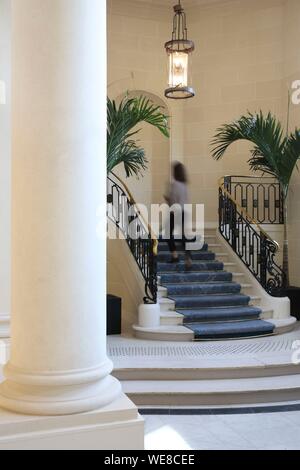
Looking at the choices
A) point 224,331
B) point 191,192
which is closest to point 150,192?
point 191,192

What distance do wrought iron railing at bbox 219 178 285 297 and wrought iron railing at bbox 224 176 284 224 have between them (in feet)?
2.69

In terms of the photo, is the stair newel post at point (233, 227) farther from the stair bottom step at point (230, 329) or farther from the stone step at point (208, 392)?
the stone step at point (208, 392)

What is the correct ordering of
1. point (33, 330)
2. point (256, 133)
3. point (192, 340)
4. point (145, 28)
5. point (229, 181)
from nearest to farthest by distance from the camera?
point (33, 330) → point (192, 340) → point (256, 133) → point (229, 181) → point (145, 28)

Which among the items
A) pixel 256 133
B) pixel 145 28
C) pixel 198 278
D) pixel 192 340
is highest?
pixel 145 28

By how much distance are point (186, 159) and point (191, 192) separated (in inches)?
30.5

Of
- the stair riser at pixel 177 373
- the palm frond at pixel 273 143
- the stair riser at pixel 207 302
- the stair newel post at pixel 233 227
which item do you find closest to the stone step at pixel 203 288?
the stair riser at pixel 207 302

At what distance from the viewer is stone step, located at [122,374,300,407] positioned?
5324 millimetres

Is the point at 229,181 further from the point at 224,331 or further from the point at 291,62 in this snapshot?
the point at 224,331

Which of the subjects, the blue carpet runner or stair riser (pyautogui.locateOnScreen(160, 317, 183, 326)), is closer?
the blue carpet runner

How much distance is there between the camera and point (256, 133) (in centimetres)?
877

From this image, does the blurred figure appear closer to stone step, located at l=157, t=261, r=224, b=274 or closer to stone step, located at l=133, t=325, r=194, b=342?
stone step, located at l=157, t=261, r=224, b=274

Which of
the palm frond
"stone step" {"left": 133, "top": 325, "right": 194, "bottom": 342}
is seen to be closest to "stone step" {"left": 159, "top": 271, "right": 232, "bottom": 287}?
"stone step" {"left": 133, "top": 325, "right": 194, "bottom": 342}

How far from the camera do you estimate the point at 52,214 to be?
245cm

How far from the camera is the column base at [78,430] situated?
2373 mm
